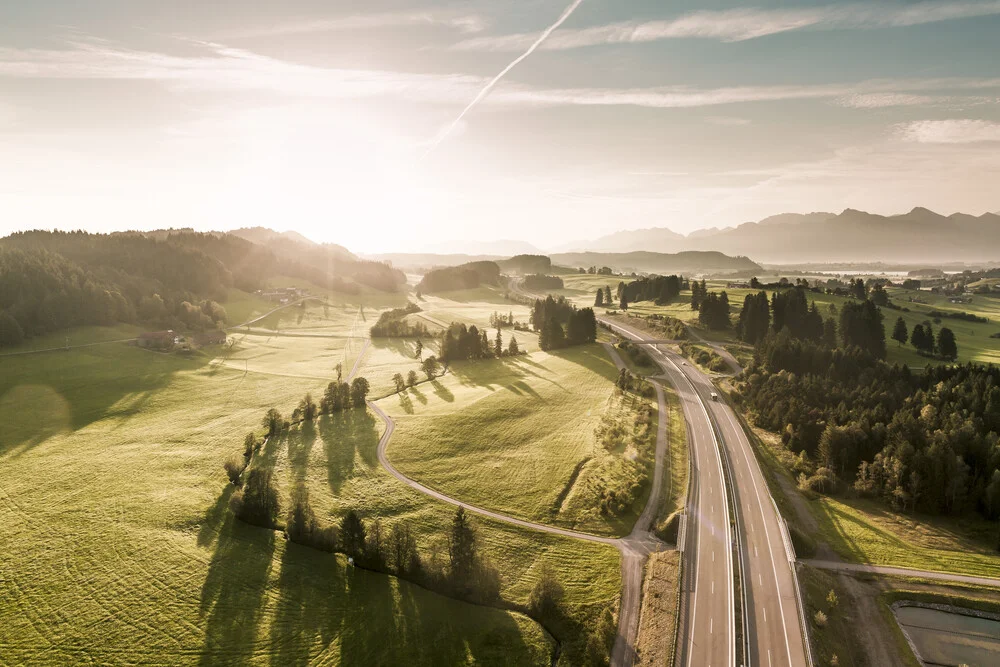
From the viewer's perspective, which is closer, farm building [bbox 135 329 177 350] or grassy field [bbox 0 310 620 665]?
grassy field [bbox 0 310 620 665]

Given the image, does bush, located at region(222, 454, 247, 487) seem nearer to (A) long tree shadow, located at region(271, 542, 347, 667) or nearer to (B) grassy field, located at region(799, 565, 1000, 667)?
(A) long tree shadow, located at region(271, 542, 347, 667)

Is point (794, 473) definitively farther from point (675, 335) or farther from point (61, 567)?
point (61, 567)

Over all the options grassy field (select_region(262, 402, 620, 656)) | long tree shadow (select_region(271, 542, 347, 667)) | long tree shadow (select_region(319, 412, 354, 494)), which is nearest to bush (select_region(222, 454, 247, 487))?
grassy field (select_region(262, 402, 620, 656))

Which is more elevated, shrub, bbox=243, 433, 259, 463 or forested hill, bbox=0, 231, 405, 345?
forested hill, bbox=0, 231, 405, 345

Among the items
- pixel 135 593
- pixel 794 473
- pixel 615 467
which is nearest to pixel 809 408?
pixel 794 473

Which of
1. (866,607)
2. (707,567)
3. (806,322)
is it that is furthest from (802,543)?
(806,322)

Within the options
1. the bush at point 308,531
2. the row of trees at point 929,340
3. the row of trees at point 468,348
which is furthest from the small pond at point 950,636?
the row of trees at point 468,348
